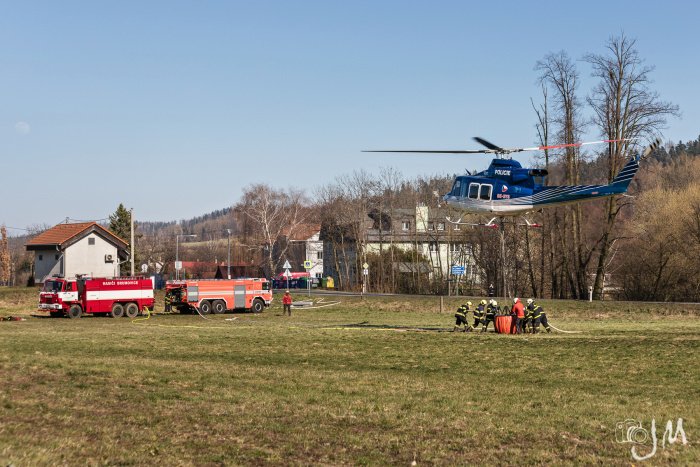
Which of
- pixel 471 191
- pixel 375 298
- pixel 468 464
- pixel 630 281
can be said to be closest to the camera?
pixel 468 464

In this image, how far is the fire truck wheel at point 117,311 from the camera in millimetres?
46500

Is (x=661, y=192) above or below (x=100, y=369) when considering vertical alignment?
above

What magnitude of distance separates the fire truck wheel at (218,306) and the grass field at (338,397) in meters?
19.4

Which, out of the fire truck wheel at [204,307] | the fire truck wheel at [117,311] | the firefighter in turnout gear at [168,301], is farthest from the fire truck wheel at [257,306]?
the fire truck wheel at [117,311]

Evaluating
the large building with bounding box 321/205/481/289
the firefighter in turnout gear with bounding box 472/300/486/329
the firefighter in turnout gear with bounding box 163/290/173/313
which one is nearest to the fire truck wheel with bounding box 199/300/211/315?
the firefighter in turnout gear with bounding box 163/290/173/313

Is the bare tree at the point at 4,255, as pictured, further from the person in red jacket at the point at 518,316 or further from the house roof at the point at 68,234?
the person in red jacket at the point at 518,316

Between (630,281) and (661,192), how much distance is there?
12.1m

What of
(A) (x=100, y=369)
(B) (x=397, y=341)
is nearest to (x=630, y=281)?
(B) (x=397, y=341)

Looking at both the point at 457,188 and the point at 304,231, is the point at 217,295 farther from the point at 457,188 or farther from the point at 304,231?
the point at 304,231

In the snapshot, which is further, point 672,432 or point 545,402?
point 545,402

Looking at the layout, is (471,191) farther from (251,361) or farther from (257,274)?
(257,274)

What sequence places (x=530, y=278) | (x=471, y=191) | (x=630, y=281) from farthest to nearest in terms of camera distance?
(x=530, y=278) → (x=630, y=281) → (x=471, y=191)

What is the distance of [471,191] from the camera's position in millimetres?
32812

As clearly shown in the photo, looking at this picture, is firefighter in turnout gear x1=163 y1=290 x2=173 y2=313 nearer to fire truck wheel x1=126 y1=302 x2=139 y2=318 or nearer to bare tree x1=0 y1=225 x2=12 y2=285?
fire truck wheel x1=126 y1=302 x2=139 y2=318
